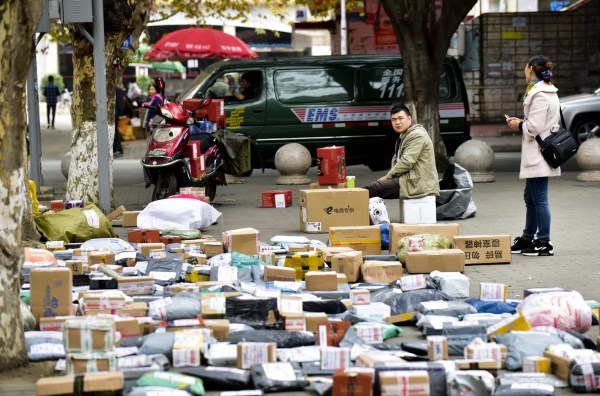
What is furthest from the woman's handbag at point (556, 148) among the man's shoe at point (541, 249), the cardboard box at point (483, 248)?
the cardboard box at point (483, 248)

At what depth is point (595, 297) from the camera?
9312 millimetres

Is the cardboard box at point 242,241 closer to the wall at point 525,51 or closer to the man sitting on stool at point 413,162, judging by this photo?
the man sitting on stool at point 413,162

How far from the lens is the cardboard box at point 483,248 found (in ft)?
36.2

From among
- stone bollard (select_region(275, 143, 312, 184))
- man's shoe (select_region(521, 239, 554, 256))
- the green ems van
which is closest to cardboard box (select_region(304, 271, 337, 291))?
man's shoe (select_region(521, 239, 554, 256))

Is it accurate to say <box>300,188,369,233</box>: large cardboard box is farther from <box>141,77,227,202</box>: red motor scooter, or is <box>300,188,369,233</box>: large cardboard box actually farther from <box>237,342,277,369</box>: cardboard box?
<box>237,342,277,369</box>: cardboard box

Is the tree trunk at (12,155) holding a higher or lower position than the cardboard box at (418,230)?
higher

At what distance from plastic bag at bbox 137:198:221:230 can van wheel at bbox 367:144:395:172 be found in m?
7.75

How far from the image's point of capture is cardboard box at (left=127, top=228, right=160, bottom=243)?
12234 mm

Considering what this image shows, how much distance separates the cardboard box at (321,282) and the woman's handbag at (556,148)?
113 inches

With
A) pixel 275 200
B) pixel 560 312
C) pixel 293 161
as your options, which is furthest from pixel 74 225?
pixel 293 161

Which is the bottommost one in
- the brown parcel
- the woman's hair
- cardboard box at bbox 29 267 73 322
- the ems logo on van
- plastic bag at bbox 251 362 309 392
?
plastic bag at bbox 251 362 309 392

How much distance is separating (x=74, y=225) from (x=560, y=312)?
5823mm

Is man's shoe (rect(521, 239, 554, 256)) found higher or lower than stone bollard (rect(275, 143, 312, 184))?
lower

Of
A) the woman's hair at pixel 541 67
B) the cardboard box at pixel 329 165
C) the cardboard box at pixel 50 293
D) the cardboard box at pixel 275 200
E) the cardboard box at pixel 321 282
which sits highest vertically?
the woman's hair at pixel 541 67
